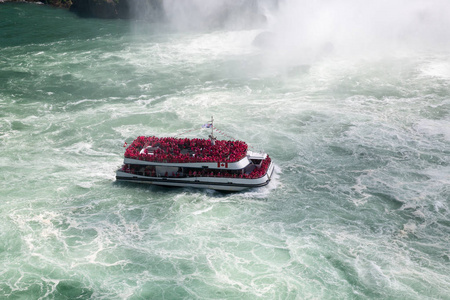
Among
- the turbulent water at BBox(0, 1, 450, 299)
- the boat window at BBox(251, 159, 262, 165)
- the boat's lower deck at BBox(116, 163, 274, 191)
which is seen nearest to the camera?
the turbulent water at BBox(0, 1, 450, 299)

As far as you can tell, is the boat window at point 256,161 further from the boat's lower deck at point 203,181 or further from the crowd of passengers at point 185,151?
the crowd of passengers at point 185,151

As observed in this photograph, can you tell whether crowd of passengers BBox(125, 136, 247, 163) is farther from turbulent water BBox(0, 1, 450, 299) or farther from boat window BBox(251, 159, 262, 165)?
turbulent water BBox(0, 1, 450, 299)

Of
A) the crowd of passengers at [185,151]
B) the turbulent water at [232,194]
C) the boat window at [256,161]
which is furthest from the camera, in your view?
the boat window at [256,161]

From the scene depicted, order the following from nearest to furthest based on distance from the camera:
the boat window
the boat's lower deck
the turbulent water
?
the turbulent water
the boat's lower deck
the boat window

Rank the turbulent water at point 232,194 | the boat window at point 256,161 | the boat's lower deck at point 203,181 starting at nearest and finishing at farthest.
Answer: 1. the turbulent water at point 232,194
2. the boat's lower deck at point 203,181
3. the boat window at point 256,161

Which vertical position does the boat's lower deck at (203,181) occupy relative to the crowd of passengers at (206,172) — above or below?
below

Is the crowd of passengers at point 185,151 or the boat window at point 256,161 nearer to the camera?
the crowd of passengers at point 185,151

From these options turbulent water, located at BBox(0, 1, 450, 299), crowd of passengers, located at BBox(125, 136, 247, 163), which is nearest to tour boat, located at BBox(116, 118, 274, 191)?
crowd of passengers, located at BBox(125, 136, 247, 163)

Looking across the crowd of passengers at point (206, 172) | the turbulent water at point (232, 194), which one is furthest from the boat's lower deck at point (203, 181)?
the turbulent water at point (232, 194)

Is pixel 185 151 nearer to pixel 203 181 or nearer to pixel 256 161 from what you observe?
pixel 203 181
